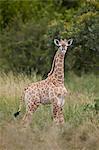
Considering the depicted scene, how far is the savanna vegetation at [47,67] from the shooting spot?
31.8 feet

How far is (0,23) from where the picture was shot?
27.8m

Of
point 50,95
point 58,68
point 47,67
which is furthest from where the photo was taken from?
point 47,67

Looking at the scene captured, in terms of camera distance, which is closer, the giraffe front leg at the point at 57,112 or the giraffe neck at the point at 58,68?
the giraffe front leg at the point at 57,112

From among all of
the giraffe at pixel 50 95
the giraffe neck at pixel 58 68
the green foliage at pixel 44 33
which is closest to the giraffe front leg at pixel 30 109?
the giraffe at pixel 50 95

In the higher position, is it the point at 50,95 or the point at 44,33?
the point at 44,33

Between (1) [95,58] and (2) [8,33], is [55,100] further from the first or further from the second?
(2) [8,33]

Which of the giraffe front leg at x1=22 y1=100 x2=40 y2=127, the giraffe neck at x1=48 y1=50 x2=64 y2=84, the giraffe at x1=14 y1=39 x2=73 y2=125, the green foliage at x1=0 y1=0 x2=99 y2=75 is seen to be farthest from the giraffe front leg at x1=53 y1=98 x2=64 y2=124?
the green foliage at x1=0 y1=0 x2=99 y2=75

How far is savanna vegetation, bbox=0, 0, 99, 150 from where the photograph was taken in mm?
9688

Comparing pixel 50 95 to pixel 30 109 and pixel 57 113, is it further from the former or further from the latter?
pixel 30 109

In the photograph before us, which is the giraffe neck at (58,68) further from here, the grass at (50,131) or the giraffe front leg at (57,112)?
the grass at (50,131)

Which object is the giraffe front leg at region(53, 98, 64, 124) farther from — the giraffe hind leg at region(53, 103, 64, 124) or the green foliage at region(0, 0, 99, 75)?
the green foliage at region(0, 0, 99, 75)

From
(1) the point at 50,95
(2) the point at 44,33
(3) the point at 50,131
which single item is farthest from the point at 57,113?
(2) the point at 44,33

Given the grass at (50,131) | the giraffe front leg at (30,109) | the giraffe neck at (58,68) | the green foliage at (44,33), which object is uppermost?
the green foliage at (44,33)

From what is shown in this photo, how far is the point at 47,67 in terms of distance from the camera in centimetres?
2345
